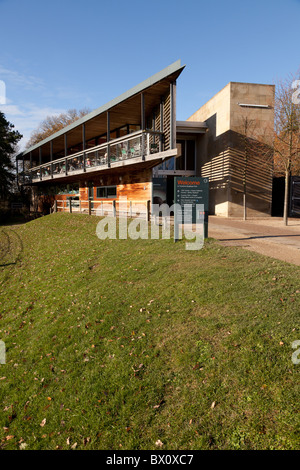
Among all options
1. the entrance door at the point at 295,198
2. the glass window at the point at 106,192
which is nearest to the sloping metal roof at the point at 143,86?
the glass window at the point at 106,192

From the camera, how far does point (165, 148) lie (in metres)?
14.9

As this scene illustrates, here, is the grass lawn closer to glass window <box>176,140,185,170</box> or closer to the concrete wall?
the concrete wall

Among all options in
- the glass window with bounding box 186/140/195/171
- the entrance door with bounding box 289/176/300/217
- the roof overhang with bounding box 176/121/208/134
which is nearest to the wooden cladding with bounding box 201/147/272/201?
the entrance door with bounding box 289/176/300/217

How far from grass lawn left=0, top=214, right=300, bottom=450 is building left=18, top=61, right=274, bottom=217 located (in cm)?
878

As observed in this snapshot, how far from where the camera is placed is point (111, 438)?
3541 millimetres

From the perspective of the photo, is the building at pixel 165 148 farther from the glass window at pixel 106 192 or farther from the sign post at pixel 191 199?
the sign post at pixel 191 199

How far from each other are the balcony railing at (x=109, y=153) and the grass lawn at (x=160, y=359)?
863 centimetres

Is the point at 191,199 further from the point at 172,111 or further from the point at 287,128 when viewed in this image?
the point at 287,128

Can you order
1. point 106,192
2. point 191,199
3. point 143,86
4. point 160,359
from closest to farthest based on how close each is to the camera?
point 160,359, point 191,199, point 143,86, point 106,192

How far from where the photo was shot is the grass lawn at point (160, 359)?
343cm

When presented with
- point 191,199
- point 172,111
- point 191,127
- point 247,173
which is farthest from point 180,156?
point 191,199

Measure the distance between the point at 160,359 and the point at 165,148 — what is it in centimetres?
1233

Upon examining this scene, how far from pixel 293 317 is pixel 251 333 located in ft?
2.81

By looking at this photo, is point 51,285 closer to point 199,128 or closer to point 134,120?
point 134,120
